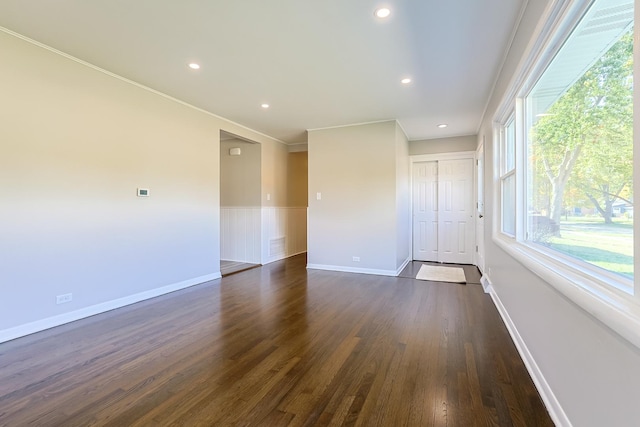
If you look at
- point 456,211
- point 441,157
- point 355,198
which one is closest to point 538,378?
point 355,198

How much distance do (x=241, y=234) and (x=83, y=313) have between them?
3095mm

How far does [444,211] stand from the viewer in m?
5.73

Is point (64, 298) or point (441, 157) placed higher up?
point (441, 157)

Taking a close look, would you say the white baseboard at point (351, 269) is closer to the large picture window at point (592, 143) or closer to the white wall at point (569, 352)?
the white wall at point (569, 352)

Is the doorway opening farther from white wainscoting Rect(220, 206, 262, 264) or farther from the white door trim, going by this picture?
the white door trim

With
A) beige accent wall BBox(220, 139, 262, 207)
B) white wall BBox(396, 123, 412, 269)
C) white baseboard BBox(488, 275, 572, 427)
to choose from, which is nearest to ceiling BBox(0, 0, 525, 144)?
white wall BBox(396, 123, 412, 269)

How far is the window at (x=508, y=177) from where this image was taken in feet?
9.45

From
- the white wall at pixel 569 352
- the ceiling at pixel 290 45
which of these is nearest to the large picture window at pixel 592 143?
the white wall at pixel 569 352

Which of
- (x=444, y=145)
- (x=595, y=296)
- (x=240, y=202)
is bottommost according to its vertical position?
(x=595, y=296)

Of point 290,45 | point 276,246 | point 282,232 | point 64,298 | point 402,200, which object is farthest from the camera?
point 282,232

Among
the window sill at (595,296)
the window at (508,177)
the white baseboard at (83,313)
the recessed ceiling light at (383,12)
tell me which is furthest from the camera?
the window at (508,177)

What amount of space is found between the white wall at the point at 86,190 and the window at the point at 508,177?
3.88 metres

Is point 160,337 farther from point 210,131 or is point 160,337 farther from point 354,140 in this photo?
point 354,140

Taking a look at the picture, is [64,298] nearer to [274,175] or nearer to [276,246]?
[276,246]
